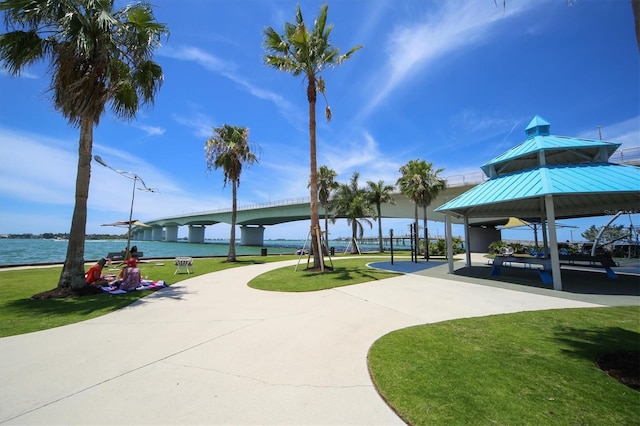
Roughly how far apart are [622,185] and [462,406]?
37.6 feet

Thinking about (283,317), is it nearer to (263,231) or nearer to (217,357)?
(217,357)

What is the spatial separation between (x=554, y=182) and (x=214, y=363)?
12593mm

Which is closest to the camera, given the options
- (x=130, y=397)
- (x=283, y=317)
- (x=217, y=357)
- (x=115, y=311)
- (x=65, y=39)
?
(x=130, y=397)

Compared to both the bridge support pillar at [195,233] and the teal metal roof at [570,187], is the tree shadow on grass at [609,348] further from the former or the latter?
the bridge support pillar at [195,233]

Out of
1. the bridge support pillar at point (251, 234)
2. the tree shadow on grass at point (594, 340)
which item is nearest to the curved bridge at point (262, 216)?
the bridge support pillar at point (251, 234)

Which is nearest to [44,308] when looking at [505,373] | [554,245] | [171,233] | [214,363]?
[214,363]

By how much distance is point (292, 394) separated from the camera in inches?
130

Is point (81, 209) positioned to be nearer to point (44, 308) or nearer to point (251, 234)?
point (44, 308)

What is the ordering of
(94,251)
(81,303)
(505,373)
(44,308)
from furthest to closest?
1. (94,251)
2. (81,303)
3. (44,308)
4. (505,373)

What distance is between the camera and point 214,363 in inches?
163

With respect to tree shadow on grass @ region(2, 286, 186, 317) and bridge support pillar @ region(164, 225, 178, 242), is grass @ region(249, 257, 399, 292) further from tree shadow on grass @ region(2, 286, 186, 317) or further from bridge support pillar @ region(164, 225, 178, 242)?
bridge support pillar @ region(164, 225, 178, 242)

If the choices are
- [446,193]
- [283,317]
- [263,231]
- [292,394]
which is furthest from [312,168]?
[263,231]

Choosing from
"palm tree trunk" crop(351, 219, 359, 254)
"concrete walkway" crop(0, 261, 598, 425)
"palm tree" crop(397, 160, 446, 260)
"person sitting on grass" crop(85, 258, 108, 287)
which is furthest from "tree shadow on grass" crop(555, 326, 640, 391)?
"palm tree trunk" crop(351, 219, 359, 254)

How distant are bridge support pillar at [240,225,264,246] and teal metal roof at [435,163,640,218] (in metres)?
66.8
